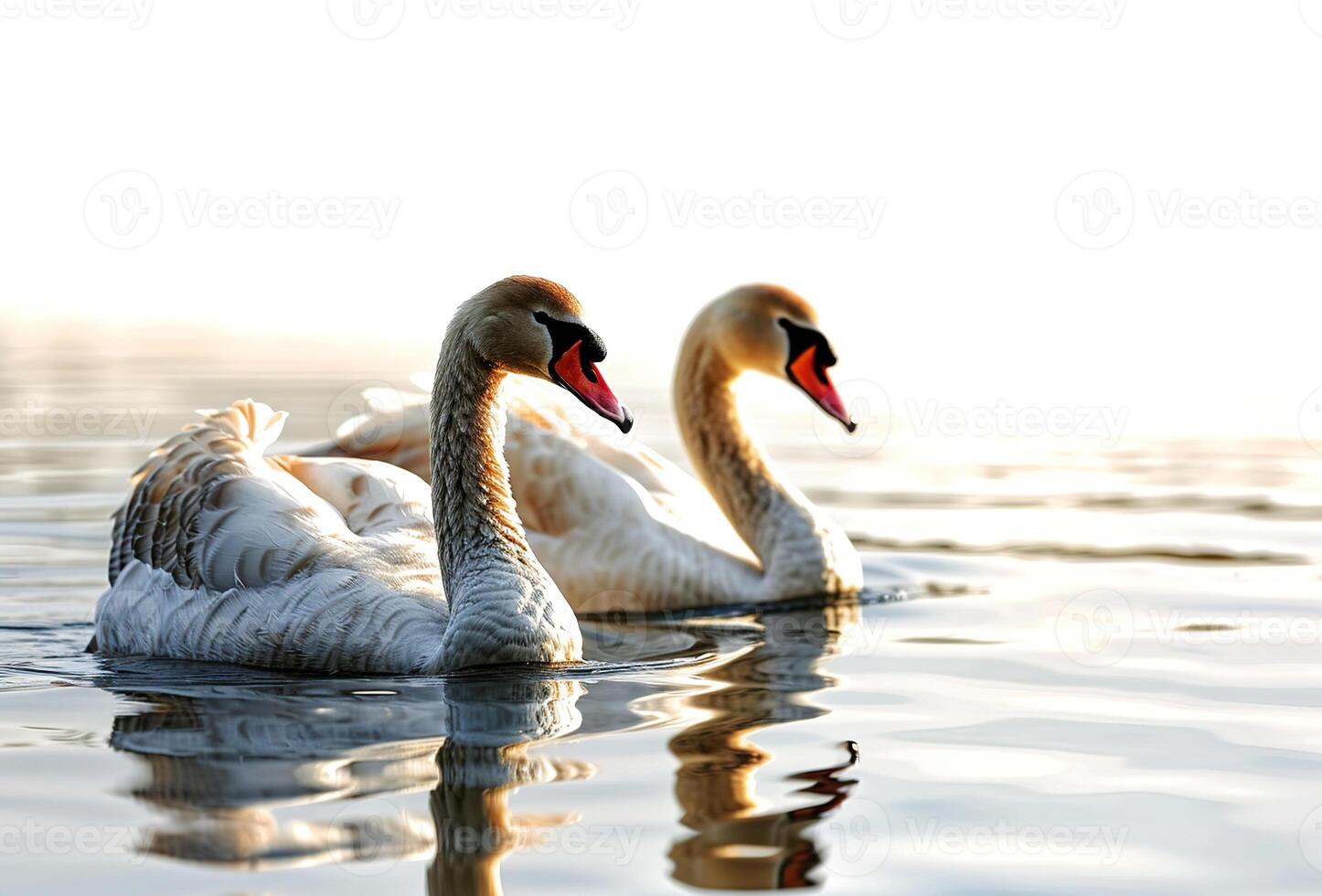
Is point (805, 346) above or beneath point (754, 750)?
Answer: above

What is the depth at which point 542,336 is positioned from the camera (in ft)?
22.4

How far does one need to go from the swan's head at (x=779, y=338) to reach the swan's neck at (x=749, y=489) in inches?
8.6

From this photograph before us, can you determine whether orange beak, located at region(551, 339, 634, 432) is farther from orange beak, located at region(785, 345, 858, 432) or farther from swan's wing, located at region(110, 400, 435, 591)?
orange beak, located at region(785, 345, 858, 432)

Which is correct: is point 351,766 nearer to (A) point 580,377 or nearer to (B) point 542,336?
(A) point 580,377

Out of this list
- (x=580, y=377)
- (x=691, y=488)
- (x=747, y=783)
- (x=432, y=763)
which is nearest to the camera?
(x=747, y=783)

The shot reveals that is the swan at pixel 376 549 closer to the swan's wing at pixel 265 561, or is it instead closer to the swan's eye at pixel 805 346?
the swan's wing at pixel 265 561

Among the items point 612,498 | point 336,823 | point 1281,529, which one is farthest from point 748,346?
point 336,823

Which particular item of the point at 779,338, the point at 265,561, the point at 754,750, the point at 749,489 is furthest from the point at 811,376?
the point at 754,750

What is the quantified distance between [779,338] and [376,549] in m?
3.58

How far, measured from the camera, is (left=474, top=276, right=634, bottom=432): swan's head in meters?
6.77

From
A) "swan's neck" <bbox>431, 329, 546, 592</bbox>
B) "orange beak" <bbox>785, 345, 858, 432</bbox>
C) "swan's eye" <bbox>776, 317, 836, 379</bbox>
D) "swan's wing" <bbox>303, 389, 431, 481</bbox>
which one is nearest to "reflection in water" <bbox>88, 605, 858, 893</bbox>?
"swan's neck" <bbox>431, 329, 546, 592</bbox>

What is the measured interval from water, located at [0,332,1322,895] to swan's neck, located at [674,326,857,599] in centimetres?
30

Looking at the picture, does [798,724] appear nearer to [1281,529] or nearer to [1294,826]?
[1294,826]

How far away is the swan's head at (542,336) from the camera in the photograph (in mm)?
6766
